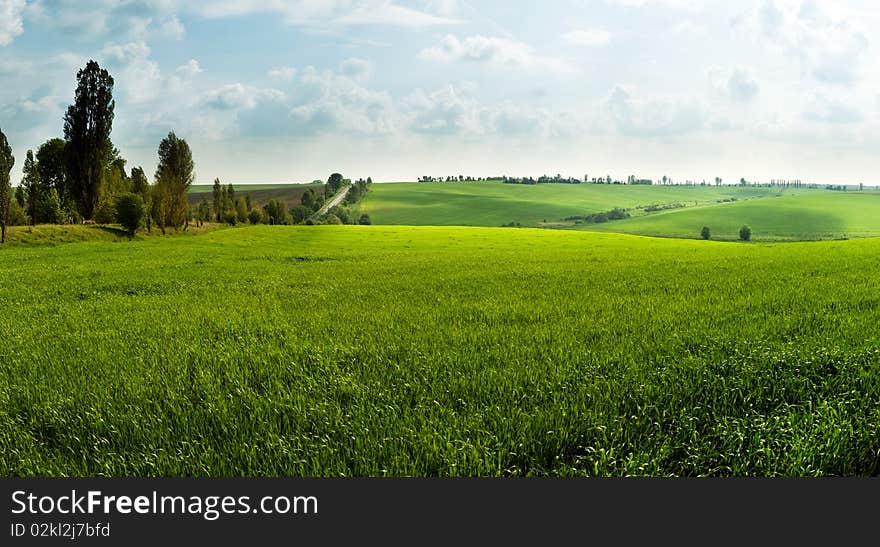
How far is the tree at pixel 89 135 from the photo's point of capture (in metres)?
58.8

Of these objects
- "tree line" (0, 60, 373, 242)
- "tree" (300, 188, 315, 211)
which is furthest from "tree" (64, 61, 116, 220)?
"tree" (300, 188, 315, 211)

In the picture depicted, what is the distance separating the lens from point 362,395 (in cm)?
545

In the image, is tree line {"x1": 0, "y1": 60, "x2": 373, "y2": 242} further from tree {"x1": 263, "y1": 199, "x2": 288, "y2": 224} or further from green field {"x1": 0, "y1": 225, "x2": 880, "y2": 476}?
green field {"x1": 0, "y1": 225, "x2": 880, "y2": 476}

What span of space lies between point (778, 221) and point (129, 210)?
141m

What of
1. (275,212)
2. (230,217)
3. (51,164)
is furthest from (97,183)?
(275,212)

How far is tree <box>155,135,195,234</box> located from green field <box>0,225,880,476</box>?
5887cm

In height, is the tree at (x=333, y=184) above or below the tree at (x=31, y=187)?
above

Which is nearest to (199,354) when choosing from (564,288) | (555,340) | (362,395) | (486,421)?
(362,395)

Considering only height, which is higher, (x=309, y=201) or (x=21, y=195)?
(x=309, y=201)

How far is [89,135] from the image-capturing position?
59.0 metres

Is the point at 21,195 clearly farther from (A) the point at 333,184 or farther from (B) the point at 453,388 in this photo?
(A) the point at 333,184

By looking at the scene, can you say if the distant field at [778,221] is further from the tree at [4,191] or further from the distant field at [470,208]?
the tree at [4,191]

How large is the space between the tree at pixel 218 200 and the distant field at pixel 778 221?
87.0 m

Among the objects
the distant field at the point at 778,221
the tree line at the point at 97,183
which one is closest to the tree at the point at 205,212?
the tree line at the point at 97,183
